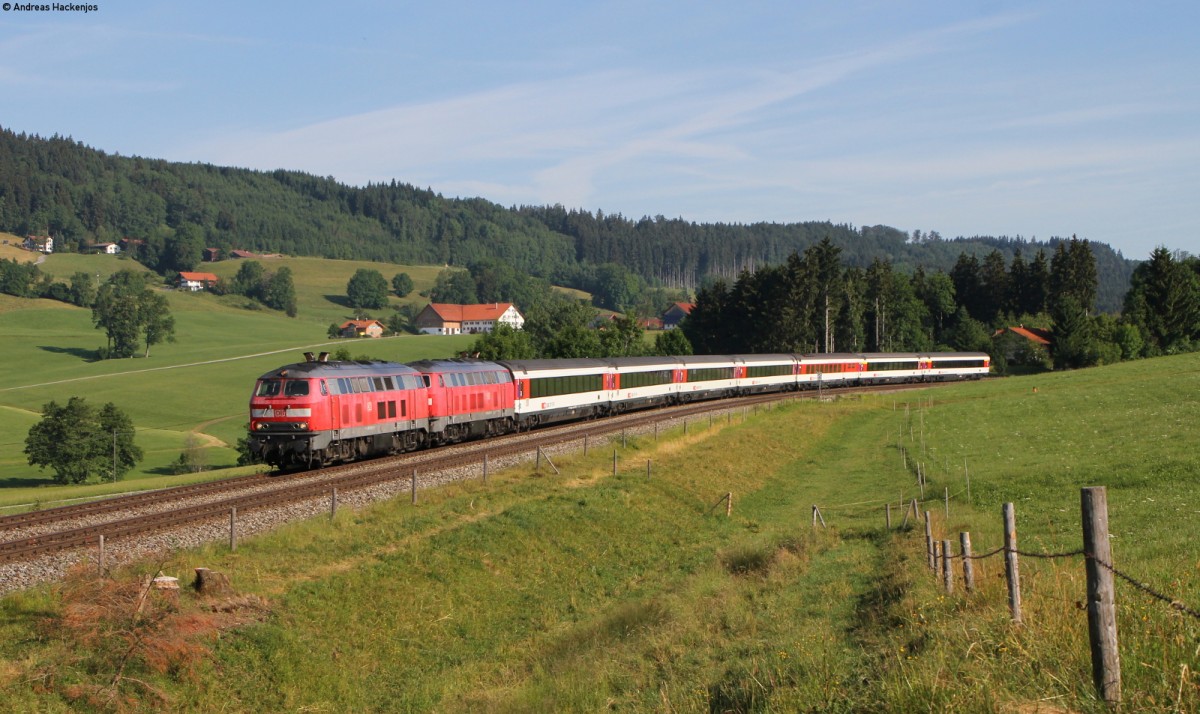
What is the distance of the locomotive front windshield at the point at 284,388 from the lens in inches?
1318

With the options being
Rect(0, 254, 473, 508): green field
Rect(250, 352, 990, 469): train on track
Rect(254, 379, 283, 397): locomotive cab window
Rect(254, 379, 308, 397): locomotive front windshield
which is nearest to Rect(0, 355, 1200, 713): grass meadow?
Rect(250, 352, 990, 469): train on track

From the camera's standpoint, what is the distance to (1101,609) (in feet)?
26.1

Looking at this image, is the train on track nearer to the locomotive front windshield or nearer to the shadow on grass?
the locomotive front windshield

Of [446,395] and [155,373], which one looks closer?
[446,395]

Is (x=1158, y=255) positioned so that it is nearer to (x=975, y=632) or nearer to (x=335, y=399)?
(x=335, y=399)

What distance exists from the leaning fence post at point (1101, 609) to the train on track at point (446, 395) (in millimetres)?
28643

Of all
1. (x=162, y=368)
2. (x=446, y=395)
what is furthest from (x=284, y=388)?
(x=162, y=368)

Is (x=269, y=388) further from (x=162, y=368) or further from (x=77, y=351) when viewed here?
(x=77, y=351)

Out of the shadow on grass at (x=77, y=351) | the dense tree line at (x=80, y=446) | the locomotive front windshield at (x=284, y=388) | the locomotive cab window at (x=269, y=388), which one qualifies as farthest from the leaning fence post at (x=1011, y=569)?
the shadow on grass at (x=77, y=351)

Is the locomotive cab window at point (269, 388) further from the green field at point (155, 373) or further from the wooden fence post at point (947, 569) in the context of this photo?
the wooden fence post at point (947, 569)

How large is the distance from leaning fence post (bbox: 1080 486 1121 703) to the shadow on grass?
161220 mm

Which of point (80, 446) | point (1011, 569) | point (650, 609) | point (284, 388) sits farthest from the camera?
point (80, 446)

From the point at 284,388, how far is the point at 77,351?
13695 cm

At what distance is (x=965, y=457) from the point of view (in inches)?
1697
